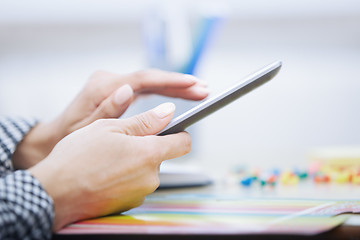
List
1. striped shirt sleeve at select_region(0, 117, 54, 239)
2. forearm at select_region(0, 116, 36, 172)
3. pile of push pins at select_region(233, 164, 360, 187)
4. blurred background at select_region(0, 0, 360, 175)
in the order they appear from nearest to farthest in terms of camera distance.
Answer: striped shirt sleeve at select_region(0, 117, 54, 239) → forearm at select_region(0, 116, 36, 172) → pile of push pins at select_region(233, 164, 360, 187) → blurred background at select_region(0, 0, 360, 175)

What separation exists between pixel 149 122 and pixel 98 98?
0.17m

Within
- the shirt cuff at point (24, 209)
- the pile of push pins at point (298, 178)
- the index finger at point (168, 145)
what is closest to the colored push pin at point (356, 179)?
the pile of push pins at point (298, 178)

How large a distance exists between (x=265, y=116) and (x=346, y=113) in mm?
215

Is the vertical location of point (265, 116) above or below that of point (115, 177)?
above

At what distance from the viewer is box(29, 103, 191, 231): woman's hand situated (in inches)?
12.4

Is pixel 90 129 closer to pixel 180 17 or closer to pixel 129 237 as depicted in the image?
pixel 129 237

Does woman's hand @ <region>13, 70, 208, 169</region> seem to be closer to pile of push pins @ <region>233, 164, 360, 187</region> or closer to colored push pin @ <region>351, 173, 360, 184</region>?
pile of push pins @ <region>233, 164, 360, 187</region>

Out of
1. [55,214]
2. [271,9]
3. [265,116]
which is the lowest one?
[55,214]

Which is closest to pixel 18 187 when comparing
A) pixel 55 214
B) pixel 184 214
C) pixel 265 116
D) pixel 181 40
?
pixel 55 214

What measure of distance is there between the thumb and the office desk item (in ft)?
0.25

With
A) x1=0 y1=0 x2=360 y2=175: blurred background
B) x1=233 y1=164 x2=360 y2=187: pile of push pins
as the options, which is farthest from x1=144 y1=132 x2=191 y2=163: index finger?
x1=0 y1=0 x2=360 y2=175: blurred background

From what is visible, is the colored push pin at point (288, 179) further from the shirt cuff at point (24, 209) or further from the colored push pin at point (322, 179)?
the shirt cuff at point (24, 209)

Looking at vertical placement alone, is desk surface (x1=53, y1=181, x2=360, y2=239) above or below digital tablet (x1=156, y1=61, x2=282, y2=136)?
below

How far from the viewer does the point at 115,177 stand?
33 cm
